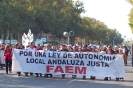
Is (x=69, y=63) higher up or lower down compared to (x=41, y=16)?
lower down

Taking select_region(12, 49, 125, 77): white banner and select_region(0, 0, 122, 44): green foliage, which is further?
select_region(0, 0, 122, 44): green foliage

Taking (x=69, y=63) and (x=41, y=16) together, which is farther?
(x=41, y=16)

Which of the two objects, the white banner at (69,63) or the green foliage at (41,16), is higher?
the green foliage at (41,16)

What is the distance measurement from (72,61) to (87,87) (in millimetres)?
4609

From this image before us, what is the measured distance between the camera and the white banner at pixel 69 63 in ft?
65.9

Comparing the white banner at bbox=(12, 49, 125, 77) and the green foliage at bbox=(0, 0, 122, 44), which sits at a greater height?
the green foliage at bbox=(0, 0, 122, 44)

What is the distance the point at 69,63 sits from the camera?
67.9ft

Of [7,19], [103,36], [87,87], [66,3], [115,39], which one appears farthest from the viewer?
[115,39]

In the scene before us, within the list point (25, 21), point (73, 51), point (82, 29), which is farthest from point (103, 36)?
point (73, 51)

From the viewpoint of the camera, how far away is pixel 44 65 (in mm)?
21000

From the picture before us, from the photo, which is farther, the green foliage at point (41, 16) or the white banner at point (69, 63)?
the green foliage at point (41, 16)

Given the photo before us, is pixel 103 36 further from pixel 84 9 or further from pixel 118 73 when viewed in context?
pixel 118 73

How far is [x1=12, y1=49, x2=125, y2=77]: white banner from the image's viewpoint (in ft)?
65.9

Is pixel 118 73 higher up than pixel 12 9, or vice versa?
pixel 12 9
